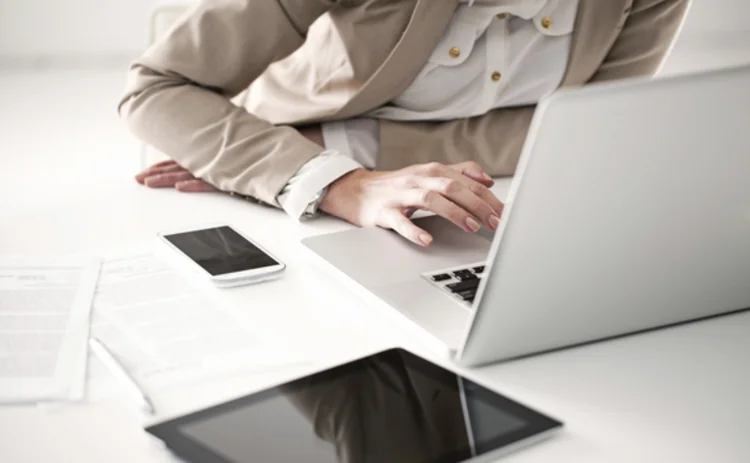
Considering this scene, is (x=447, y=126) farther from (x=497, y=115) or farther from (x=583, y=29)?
(x=583, y=29)

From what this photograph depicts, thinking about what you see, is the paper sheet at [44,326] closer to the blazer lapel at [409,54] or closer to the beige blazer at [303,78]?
the beige blazer at [303,78]

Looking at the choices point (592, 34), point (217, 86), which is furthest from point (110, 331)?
point (592, 34)

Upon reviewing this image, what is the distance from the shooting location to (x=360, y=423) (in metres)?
0.57

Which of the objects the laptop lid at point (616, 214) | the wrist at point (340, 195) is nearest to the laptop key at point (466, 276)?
the laptop lid at point (616, 214)

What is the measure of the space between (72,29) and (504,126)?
136 inches

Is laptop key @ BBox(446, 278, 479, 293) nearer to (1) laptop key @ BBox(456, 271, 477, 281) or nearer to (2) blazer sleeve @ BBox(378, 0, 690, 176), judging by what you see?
(1) laptop key @ BBox(456, 271, 477, 281)

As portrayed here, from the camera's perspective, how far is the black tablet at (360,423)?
21.3 inches

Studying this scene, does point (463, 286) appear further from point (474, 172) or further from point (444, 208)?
point (474, 172)

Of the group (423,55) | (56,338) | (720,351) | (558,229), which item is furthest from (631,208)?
(423,55)

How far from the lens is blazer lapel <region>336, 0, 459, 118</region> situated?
117 cm

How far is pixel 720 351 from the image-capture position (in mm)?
723

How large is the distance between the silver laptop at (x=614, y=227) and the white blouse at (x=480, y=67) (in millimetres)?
515

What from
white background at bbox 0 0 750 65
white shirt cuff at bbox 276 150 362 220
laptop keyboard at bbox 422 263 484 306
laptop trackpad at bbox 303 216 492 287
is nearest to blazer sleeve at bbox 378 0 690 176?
white shirt cuff at bbox 276 150 362 220

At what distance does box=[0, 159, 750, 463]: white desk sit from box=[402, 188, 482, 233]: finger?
138 millimetres
